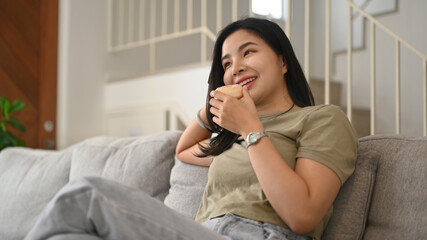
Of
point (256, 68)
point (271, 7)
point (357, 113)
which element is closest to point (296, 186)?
point (256, 68)

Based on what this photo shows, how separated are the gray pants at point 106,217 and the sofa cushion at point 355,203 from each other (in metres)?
0.49

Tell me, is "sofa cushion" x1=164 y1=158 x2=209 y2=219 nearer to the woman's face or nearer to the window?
the woman's face

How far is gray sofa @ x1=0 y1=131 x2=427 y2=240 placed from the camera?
1224 mm

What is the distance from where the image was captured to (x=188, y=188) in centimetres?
165

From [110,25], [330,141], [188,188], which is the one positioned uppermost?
[110,25]

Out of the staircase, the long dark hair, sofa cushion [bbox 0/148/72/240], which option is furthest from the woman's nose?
the staircase

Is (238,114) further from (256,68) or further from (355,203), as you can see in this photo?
(355,203)

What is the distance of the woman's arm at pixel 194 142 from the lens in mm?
1629

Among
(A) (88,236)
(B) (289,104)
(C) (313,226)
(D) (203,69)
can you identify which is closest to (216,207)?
(C) (313,226)

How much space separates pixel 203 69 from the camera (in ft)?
10.0

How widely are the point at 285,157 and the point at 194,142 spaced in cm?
48

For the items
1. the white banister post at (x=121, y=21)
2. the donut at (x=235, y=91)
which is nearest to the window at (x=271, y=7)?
the white banister post at (x=121, y=21)

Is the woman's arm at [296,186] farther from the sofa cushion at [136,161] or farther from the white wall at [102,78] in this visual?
the white wall at [102,78]

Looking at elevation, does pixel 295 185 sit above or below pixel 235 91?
below
